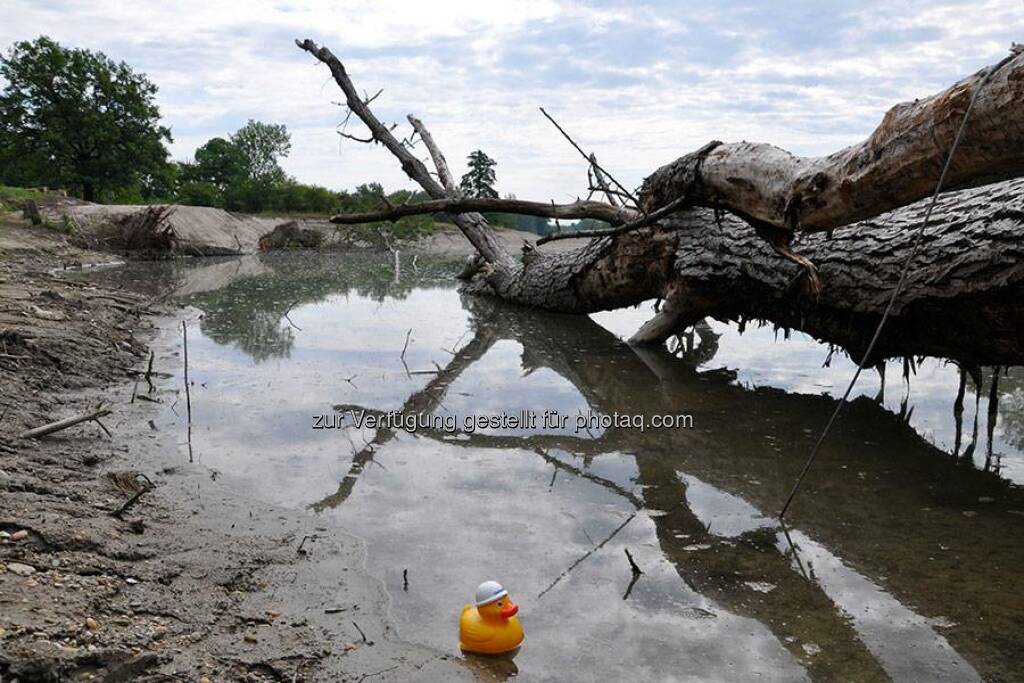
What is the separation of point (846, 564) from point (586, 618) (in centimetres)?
129

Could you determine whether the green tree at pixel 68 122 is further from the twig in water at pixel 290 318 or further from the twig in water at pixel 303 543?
the twig in water at pixel 303 543

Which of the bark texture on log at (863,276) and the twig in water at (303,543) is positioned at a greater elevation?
the bark texture on log at (863,276)

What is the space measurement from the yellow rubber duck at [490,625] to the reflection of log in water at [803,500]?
94 cm

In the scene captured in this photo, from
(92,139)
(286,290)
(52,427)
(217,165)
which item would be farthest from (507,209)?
(217,165)

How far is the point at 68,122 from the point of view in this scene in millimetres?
32406

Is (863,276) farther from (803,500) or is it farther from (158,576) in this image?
(158,576)

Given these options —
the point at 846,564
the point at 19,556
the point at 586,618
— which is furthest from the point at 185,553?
the point at 846,564

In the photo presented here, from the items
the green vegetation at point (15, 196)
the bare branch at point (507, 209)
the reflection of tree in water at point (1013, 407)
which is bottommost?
the reflection of tree in water at point (1013, 407)

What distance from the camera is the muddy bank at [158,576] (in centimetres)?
236

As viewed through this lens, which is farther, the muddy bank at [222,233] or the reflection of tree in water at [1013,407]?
the muddy bank at [222,233]

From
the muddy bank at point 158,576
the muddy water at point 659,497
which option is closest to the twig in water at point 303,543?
the muddy bank at point 158,576

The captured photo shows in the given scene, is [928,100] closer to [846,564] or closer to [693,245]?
[846,564]

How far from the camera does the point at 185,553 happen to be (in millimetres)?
3170

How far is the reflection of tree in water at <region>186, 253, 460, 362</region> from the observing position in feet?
28.9
